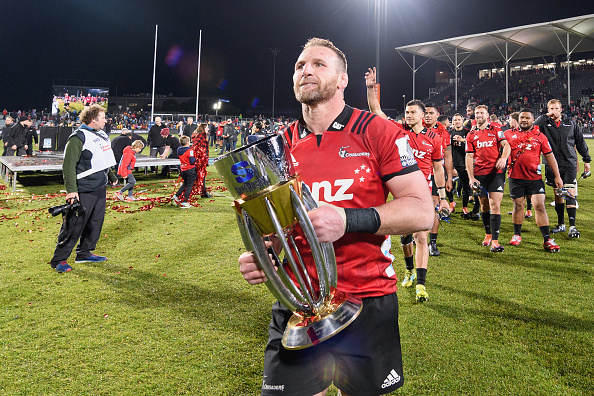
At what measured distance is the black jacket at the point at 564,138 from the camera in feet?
25.2

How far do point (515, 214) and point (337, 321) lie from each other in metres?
6.81

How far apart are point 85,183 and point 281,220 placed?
5.42 meters

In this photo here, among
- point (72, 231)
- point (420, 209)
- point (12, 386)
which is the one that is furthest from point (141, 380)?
point (72, 231)

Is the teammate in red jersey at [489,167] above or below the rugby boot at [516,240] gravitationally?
above

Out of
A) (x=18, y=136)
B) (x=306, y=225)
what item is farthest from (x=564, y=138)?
(x=18, y=136)

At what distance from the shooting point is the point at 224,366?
127 inches

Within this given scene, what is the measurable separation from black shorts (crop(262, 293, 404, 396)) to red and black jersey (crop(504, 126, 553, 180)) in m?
6.15

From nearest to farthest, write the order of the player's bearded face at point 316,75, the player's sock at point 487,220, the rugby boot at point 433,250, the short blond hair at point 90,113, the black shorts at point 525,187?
the player's bearded face at point 316,75, the short blond hair at point 90,113, the rugby boot at point 433,250, the black shorts at point 525,187, the player's sock at point 487,220

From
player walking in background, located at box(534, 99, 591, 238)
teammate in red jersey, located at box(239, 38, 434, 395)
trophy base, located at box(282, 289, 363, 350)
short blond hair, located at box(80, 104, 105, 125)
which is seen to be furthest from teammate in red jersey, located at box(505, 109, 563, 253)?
short blond hair, located at box(80, 104, 105, 125)

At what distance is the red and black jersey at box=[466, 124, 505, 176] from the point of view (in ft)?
22.5

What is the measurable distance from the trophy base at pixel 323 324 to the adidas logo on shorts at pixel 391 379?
1.56ft

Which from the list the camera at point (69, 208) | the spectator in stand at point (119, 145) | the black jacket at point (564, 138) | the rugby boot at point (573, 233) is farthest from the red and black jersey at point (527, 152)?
the spectator in stand at point (119, 145)

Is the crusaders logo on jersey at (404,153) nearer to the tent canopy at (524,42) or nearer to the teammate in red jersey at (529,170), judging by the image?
the teammate in red jersey at (529,170)

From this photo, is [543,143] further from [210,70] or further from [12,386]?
[210,70]
